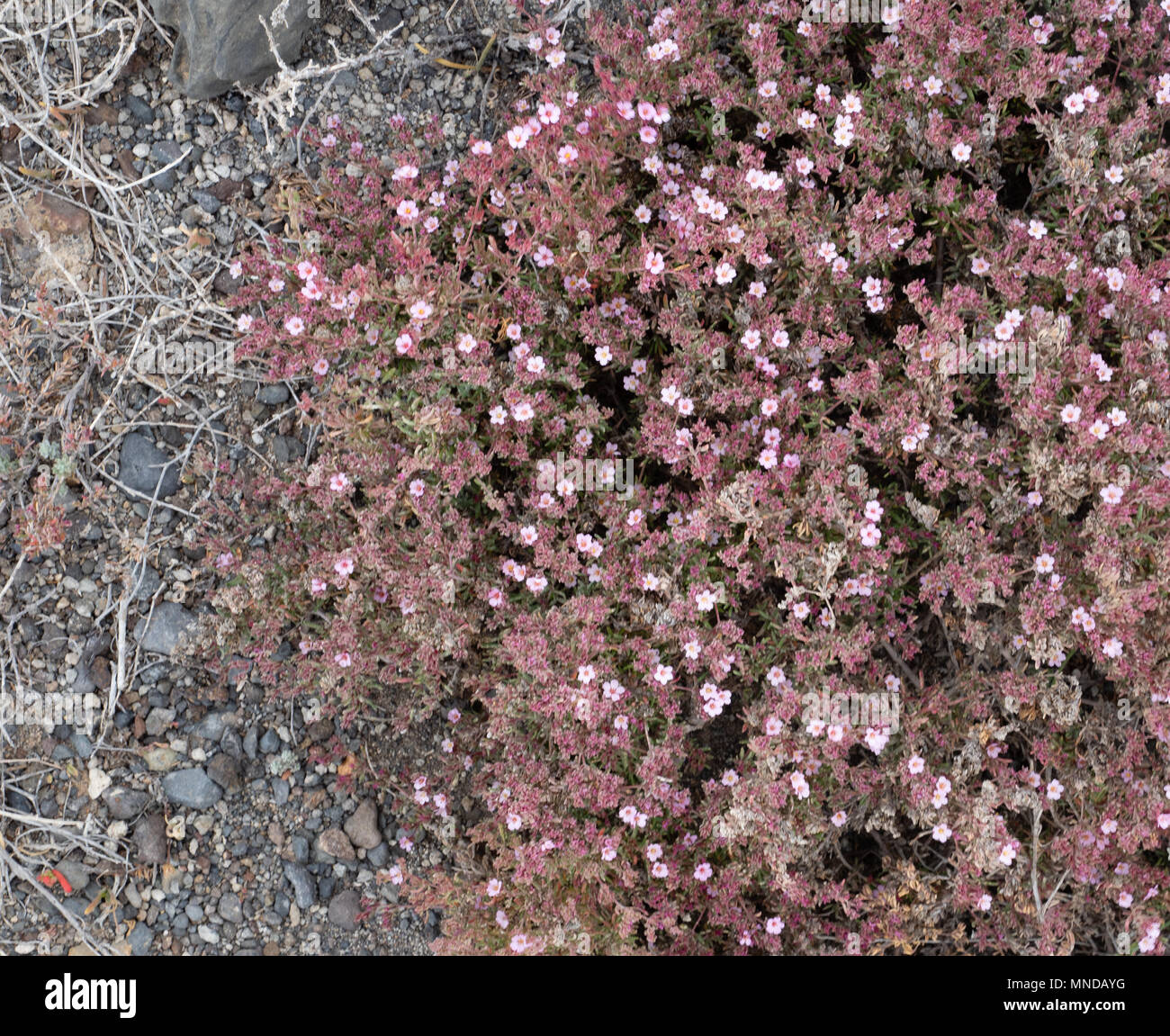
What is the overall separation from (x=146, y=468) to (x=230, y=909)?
74.7 inches

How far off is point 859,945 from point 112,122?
4571mm

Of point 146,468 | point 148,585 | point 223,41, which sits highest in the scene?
point 223,41

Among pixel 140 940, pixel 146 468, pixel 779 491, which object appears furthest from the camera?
pixel 146 468

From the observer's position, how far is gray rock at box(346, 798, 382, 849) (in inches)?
169

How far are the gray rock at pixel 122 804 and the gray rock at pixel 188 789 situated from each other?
0.43 feet

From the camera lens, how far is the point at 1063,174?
361 cm

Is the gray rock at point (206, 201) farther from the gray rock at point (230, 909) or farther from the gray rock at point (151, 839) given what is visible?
the gray rock at point (230, 909)

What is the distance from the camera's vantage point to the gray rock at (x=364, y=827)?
169 inches

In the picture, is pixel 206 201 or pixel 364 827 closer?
pixel 364 827

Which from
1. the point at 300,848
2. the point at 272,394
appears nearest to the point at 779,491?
the point at 272,394

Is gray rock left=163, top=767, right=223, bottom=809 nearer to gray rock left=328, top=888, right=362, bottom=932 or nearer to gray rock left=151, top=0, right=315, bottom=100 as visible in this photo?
gray rock left=328, top=888, right=362, bottom=932

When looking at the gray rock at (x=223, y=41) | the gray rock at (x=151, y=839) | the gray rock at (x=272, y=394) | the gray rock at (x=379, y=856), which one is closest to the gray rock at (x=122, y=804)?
the gray rock at (x=151, y=839)

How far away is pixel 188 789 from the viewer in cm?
424

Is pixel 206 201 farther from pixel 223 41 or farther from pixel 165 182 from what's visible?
pixel 223 41
